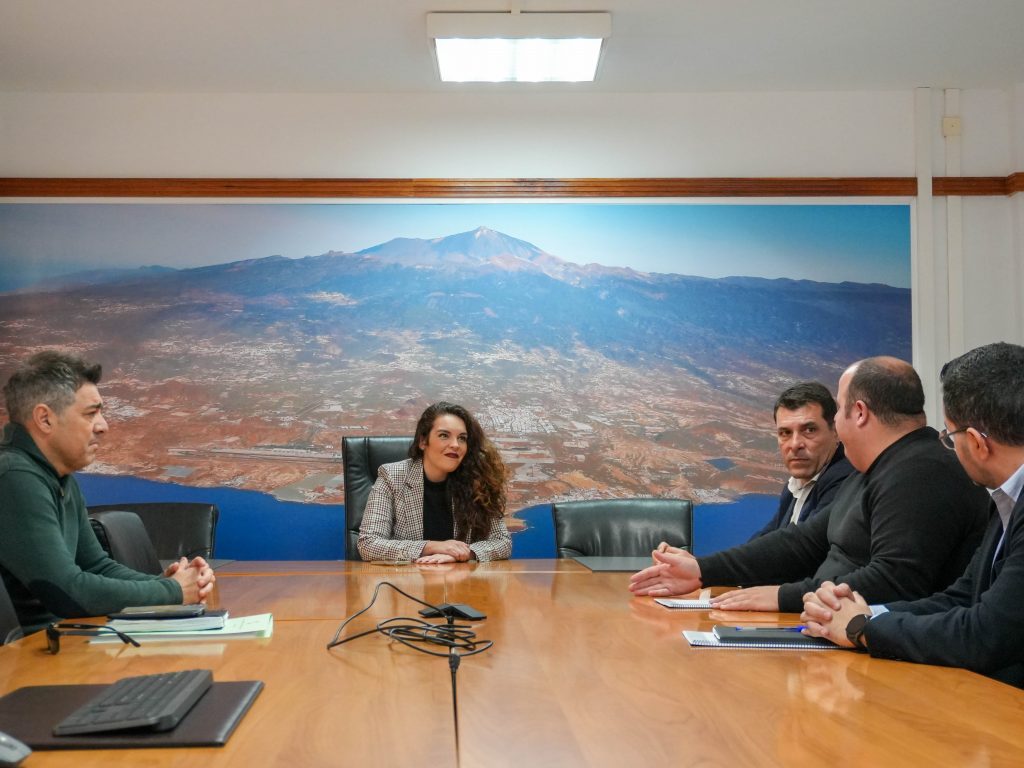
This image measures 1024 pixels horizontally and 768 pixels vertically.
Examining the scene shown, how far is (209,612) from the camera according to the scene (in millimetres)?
2182

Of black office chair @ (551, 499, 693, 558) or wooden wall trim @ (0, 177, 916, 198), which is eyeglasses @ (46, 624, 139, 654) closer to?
black office chair @ (551, 499, 693, 558)

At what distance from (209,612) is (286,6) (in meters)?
2.64

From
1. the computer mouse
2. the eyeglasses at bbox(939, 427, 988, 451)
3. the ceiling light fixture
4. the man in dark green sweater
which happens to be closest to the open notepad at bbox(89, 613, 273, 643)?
the man in dark green sweater

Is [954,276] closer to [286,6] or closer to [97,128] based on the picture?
[286,6]

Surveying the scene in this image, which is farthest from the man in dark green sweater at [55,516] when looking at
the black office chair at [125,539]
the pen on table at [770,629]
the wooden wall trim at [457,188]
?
the wooden wall trim at [457,188]

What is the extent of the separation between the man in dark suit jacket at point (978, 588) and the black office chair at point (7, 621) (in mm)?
1625

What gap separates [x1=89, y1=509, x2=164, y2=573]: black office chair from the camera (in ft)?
9.97

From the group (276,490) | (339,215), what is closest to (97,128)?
(339,215)

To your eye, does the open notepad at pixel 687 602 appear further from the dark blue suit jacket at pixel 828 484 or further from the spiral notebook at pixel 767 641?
the dark blue suit jacket at pixel 828 484

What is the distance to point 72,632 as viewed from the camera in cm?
206

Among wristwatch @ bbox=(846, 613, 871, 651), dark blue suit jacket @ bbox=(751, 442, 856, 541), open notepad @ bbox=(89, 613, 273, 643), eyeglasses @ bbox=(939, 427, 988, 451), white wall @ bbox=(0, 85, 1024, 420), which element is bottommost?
open notepad @ bbox=(89, 613, 273, 643)

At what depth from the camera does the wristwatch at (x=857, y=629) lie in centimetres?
183

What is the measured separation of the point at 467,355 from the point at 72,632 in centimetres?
300

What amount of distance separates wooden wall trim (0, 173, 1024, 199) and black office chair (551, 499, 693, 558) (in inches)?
70.3
